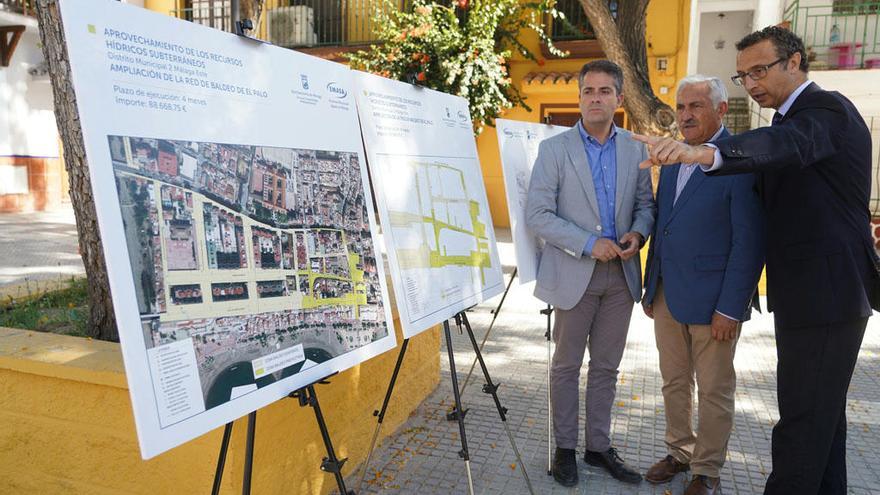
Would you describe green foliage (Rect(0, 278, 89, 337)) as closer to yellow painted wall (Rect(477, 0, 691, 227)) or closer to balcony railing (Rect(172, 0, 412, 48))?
yellow painted wall (Rect(477, 0, 691, 227))

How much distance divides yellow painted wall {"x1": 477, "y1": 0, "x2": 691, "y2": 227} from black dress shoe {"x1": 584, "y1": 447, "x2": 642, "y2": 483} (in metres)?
9.40

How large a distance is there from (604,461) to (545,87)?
392 inches

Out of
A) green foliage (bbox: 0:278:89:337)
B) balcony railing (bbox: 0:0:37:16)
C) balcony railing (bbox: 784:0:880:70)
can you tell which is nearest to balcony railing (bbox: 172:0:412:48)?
balcony railing (bbox: 0:0:37:16)

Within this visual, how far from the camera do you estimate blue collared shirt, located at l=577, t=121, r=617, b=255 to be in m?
3.26

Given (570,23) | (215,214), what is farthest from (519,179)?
(570,23)

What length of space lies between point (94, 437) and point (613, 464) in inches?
97.2

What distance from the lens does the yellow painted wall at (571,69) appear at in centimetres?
1202

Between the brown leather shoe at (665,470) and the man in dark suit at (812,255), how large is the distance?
2.44 feet

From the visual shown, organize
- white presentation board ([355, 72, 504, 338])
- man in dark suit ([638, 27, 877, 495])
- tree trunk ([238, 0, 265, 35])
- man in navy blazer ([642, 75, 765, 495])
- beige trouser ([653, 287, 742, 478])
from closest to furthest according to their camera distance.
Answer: man in dark suit ([638, 27, 877, 495])
white presentation board ([355, 72, 504, 338])
man in navy blazer ([642, 75, 765, 495])
beige trouser ([653, 287, 742, 478])
tree trunk ([238, 0, 265, 35])

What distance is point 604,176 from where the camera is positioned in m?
3.27

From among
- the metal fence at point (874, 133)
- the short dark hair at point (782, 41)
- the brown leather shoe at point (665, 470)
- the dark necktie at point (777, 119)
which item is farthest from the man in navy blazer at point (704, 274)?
the metal fence at point (874, 133)

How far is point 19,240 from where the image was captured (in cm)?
1084

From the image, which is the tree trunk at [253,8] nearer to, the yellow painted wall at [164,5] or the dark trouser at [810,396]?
the dark trouser at [810,396]

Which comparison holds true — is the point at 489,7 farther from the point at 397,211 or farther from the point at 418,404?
the point at 397,211
